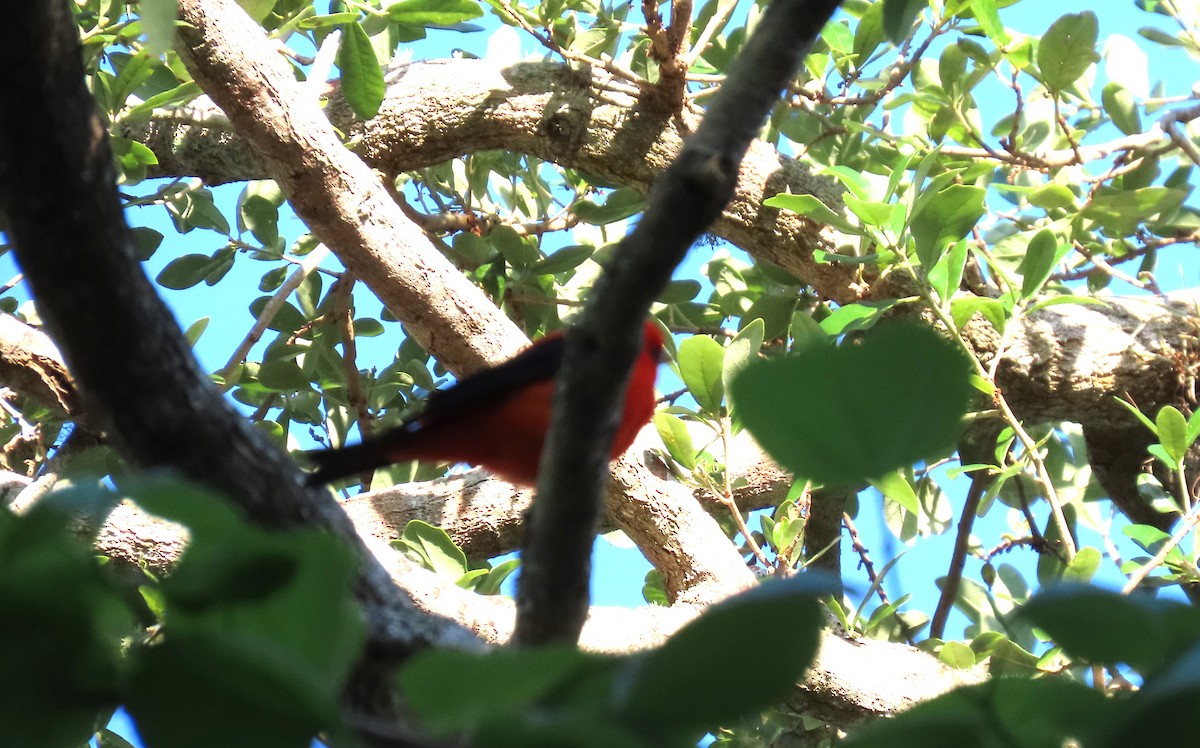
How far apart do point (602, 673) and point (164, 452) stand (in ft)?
1.87

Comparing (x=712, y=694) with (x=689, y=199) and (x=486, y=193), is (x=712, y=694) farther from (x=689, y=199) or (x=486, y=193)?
(x=486, y=193)

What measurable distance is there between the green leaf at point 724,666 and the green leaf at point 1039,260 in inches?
101

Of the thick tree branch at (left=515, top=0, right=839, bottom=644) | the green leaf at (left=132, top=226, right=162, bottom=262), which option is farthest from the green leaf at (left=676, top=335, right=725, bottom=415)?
the green leaf at (left=132, top=226, right=162, bottom=262)

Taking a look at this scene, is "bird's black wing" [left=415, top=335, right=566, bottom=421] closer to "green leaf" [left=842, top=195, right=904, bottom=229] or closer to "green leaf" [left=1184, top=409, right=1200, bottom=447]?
"green leaf" [left=842, top=195, right=904, bottom=229]

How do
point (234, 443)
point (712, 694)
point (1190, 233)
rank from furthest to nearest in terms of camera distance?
Result: point (1190, 233), point (234, 443), point (712, 694)

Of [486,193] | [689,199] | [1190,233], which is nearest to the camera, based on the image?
[689,199]

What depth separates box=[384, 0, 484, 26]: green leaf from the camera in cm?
321

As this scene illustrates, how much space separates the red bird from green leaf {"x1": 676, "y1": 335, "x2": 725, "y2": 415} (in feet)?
1.29

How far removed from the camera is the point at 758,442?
0.50 metres

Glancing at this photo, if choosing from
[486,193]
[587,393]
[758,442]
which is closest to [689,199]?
[587,393]

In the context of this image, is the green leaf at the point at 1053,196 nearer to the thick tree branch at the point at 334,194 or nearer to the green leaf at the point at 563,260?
the green leaf at the point at 563,260

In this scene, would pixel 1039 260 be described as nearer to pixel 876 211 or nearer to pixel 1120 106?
pixel 876 211

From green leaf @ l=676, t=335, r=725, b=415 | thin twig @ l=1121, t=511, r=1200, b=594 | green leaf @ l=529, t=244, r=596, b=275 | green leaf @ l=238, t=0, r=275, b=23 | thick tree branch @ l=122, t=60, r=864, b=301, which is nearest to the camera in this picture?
thin twig @ l=1121, t=511, r=1200, b=594

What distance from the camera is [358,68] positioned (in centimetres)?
313
